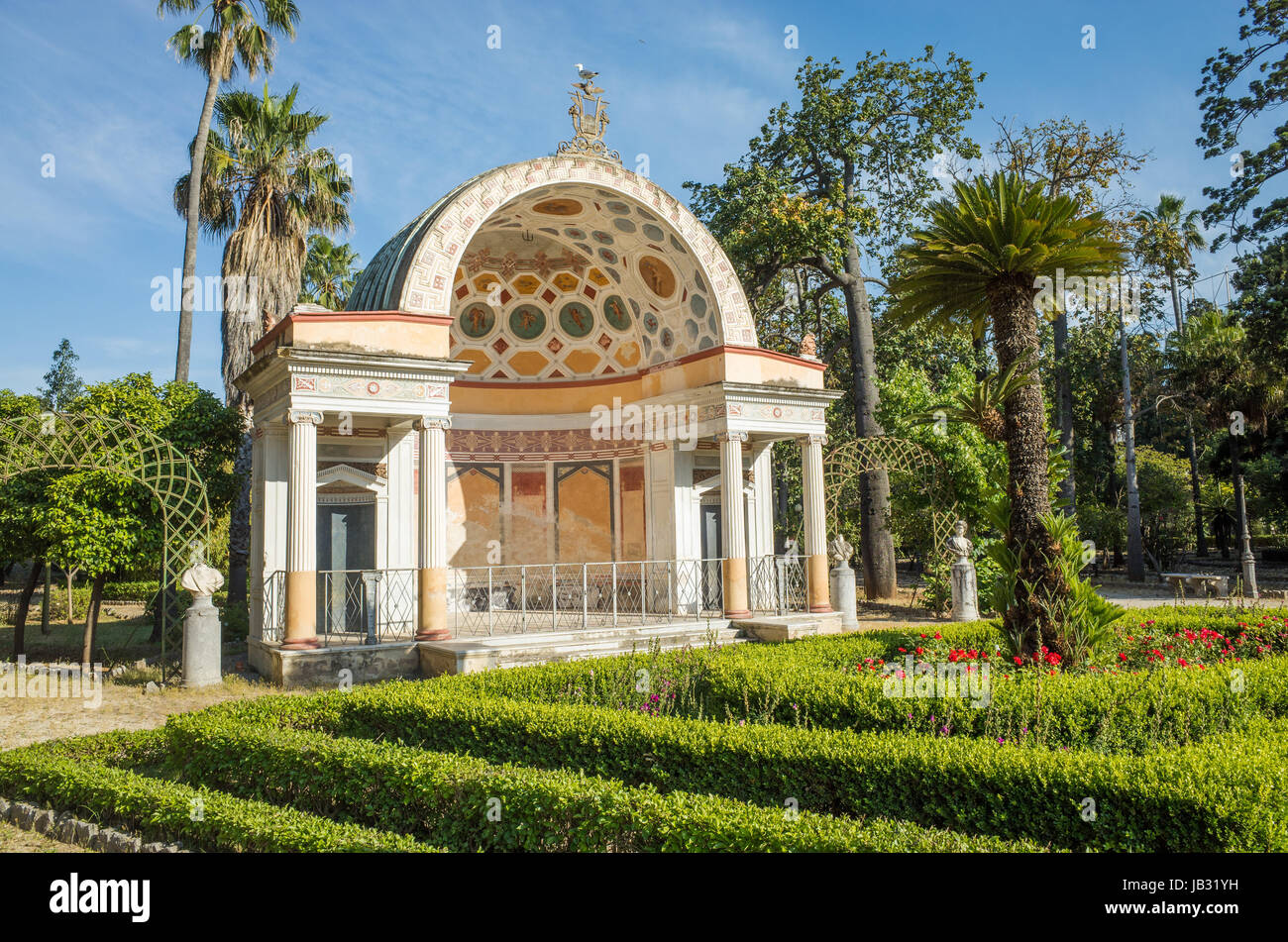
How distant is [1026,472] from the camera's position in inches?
379

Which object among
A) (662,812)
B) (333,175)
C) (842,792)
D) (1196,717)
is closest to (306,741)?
(662,812)

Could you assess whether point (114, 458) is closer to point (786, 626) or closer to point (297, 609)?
point (297, 609)

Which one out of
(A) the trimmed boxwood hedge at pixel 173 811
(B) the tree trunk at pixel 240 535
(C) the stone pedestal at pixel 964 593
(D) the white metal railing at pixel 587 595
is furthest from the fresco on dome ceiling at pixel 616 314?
(A) the trimmed boxwood hedge at pixel 173 811

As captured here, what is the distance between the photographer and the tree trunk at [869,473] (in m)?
23.5

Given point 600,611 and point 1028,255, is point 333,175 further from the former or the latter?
point 1028,255

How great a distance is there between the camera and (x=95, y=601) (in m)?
14.5

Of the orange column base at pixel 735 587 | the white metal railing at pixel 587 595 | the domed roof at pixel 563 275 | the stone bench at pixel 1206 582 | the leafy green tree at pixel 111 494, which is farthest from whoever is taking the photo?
the stone bench at pixel 1206 582

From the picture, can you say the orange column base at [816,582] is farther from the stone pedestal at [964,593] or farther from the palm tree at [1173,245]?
the palm tree at [1173,245]

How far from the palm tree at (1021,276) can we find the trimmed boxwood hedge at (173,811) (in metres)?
6.77

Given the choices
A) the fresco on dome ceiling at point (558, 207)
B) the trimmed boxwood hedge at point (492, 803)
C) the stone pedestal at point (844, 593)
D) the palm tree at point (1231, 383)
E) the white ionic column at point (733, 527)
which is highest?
the fresco on dome ceiling at point (558, 207)

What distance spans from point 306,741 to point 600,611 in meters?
12.3

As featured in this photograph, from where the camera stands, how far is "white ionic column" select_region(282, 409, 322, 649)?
12.7 meters

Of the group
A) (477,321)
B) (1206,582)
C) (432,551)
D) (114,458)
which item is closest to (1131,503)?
(1206,582)

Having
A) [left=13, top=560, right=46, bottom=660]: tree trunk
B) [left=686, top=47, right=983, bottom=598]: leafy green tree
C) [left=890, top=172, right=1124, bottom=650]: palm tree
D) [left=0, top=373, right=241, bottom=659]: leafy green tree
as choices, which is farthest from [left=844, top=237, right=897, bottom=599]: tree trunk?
[left=13, top=560, right=46, bottom=660]: tree trunk
